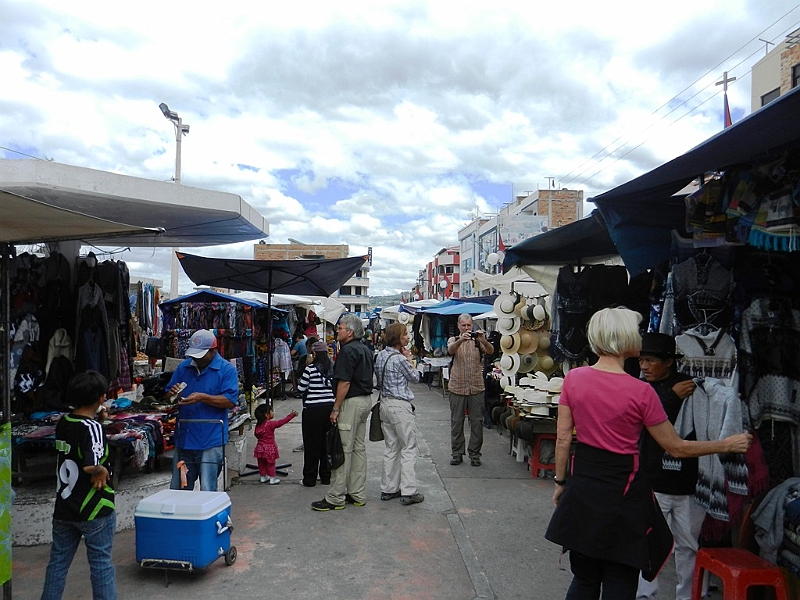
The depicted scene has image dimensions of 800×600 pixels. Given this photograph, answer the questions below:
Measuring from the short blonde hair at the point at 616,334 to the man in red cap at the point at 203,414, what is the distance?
125 inches

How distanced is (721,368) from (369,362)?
10.7 ft

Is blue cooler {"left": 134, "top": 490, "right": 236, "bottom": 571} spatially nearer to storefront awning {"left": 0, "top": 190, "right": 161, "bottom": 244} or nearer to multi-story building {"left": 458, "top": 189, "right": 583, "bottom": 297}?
storefront awning {"left": 0, "top": 190, "right": 161, "bottom": 244}

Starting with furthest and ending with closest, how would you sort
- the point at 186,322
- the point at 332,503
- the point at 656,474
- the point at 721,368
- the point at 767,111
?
the point at 186,322
the point at 332,503
the point at 721,368
the point at 656,474
the point at 767,111

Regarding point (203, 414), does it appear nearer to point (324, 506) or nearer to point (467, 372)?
point (324, 506)

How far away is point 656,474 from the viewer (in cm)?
372

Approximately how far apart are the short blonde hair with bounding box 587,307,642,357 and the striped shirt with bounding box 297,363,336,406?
13.9 ft

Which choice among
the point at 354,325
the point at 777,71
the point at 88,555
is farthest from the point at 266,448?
the point at 777,71

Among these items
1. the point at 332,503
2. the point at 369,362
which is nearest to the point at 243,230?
the point at 369,362

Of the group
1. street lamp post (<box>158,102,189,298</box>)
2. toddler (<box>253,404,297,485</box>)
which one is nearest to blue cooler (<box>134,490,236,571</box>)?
toddler (<box>253,404,297,485</box>)

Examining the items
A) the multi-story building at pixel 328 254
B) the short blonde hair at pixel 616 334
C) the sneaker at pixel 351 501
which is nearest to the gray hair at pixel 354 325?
the sneaker at pixel 351 501

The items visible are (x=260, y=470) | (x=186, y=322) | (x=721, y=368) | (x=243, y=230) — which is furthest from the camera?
(x=186, y=322)

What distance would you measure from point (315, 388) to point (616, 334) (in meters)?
4.43

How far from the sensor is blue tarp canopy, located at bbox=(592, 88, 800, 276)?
274 centimetres

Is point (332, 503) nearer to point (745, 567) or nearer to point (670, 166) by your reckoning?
point (745, 567)
